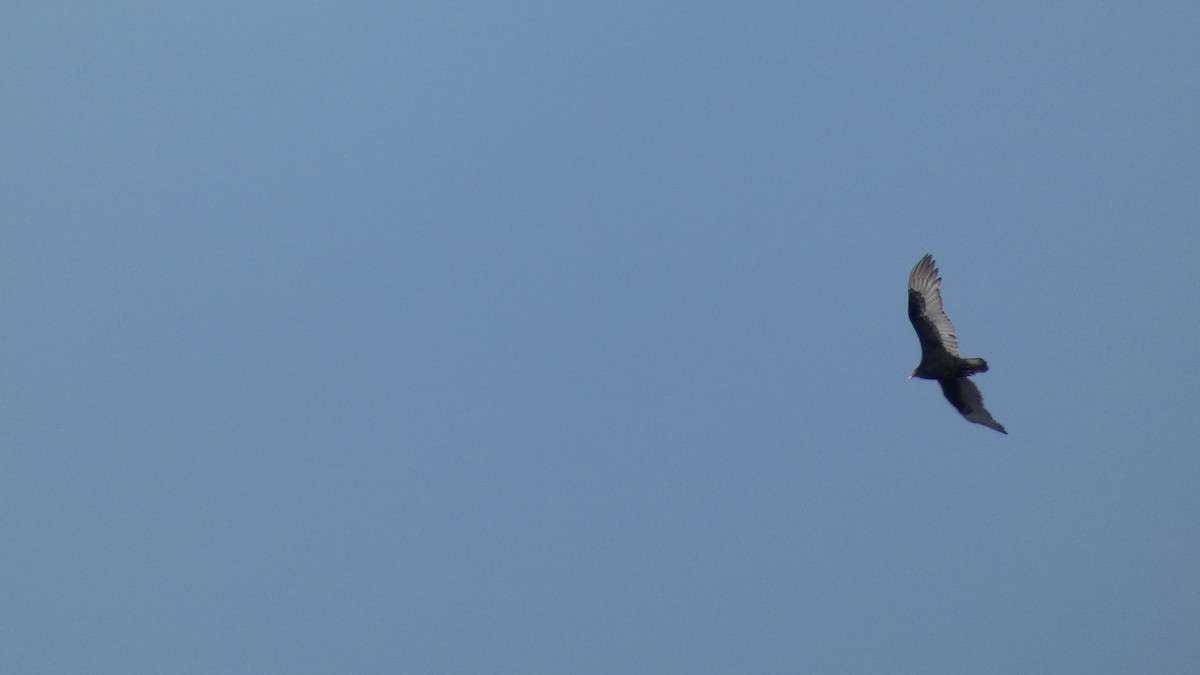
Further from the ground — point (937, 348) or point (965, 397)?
point (937, 348)

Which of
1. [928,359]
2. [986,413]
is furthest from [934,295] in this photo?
[986,413]

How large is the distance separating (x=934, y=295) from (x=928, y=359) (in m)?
1.26

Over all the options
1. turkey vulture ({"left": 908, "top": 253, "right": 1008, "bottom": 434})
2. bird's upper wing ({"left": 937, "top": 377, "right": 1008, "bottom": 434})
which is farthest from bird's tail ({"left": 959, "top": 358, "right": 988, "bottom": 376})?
bird's upper wing ({"left": 937, "top": 377, "right": 1008, "bottom": 434})

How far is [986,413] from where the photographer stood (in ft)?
57.2

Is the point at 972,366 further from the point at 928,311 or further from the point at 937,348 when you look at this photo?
the point at 928,311

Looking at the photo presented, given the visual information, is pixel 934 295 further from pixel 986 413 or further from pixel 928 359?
pixel 986 413

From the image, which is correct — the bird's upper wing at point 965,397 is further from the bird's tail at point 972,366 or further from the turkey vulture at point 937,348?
the bird's tail at point 972,366

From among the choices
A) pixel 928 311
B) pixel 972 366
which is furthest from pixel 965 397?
pixel 928 311

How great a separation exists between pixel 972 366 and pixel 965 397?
34.5 inches

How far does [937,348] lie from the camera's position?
17.7 metres

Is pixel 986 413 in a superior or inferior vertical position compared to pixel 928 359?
inferior

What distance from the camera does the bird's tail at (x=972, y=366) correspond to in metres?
17.1

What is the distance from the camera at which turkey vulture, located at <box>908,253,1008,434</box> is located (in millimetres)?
17531

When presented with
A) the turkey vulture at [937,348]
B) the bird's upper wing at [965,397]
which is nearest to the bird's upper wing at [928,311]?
the turkey vulture at [937,348]
